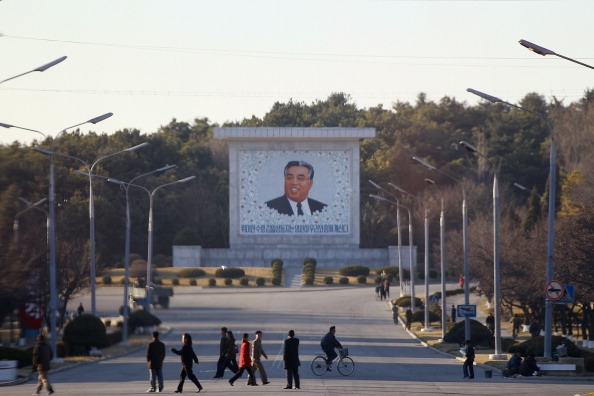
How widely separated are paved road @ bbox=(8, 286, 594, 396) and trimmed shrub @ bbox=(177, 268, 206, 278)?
6109 millimetres

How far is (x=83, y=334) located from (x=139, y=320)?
365 inches

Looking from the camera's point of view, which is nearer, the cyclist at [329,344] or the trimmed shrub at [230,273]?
the cyclist at [329,344]

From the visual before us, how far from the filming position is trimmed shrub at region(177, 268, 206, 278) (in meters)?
86.9

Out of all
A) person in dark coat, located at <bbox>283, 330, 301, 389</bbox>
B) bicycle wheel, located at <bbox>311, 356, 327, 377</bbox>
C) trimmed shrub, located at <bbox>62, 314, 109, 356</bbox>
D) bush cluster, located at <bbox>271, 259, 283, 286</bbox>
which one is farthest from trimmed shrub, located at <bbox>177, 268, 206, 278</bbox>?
person in dark coat, located at <bbox>283, 330, 301, 389</bbox>

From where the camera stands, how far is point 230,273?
286 ft

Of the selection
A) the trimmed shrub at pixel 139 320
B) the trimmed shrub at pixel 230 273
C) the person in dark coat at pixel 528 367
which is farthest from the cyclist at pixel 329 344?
the trimmed shrub at pixel 230 273

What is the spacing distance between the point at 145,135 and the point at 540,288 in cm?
6716

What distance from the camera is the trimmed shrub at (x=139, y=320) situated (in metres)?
50.7

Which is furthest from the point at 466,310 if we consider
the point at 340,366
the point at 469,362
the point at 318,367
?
the point at 318,367

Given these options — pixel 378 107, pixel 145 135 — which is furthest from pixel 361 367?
pixel 378 107

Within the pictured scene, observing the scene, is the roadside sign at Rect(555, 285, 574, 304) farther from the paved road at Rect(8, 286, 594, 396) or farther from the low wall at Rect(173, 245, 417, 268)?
the low wall at Rect(173, 245, 417, 268)

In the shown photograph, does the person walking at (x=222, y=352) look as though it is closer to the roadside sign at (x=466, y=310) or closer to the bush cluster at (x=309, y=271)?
the roadside sign at (x=466, y=310)

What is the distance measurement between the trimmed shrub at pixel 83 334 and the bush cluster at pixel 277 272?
42.5 meters

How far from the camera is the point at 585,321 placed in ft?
154
